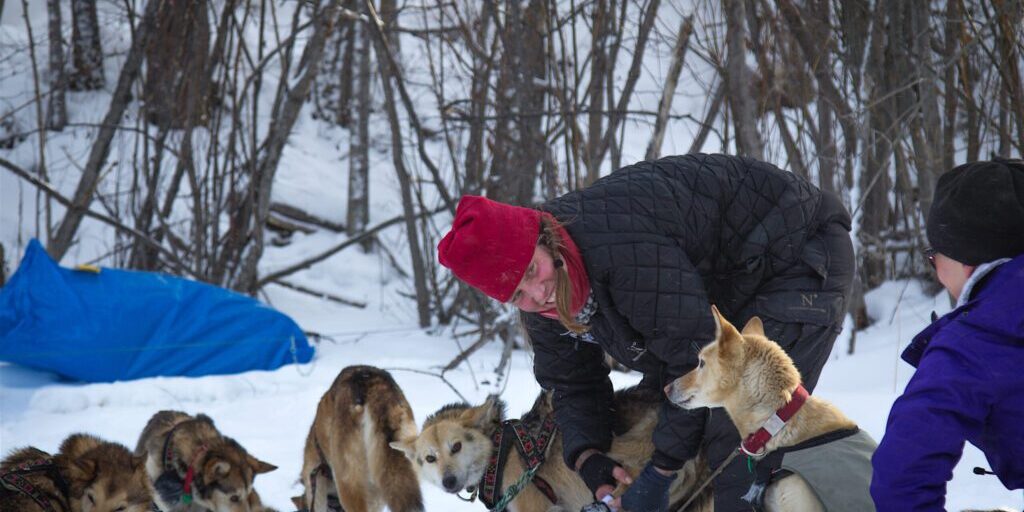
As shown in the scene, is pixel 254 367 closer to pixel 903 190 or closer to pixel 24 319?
pixel 24 319

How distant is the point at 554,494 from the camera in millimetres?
3691

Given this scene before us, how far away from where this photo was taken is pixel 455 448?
13.4 feet

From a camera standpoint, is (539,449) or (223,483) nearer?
(539,449)

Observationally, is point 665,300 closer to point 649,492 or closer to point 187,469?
point 649,492

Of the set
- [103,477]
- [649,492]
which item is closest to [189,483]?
[103,477]

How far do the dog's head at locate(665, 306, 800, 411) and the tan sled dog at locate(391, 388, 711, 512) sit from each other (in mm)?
675

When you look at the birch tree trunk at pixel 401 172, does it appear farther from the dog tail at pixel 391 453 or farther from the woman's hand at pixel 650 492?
the woman's hand at pixel 650 492

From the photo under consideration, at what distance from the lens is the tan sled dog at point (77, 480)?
135 inches

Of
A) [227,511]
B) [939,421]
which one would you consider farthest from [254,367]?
[939,421]

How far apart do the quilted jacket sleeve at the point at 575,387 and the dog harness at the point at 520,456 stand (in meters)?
0.31

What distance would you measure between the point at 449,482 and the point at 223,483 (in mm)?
1276

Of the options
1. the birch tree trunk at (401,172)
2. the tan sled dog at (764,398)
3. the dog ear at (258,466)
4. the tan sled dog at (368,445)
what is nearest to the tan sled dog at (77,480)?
the dog ear at (258,466)

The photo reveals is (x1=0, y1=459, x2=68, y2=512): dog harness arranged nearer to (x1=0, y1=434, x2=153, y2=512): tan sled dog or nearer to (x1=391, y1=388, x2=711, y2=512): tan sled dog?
(x1=0, y1=434, x2=153, y2=512): tan sled dog

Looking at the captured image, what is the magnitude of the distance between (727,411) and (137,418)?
209 inches
